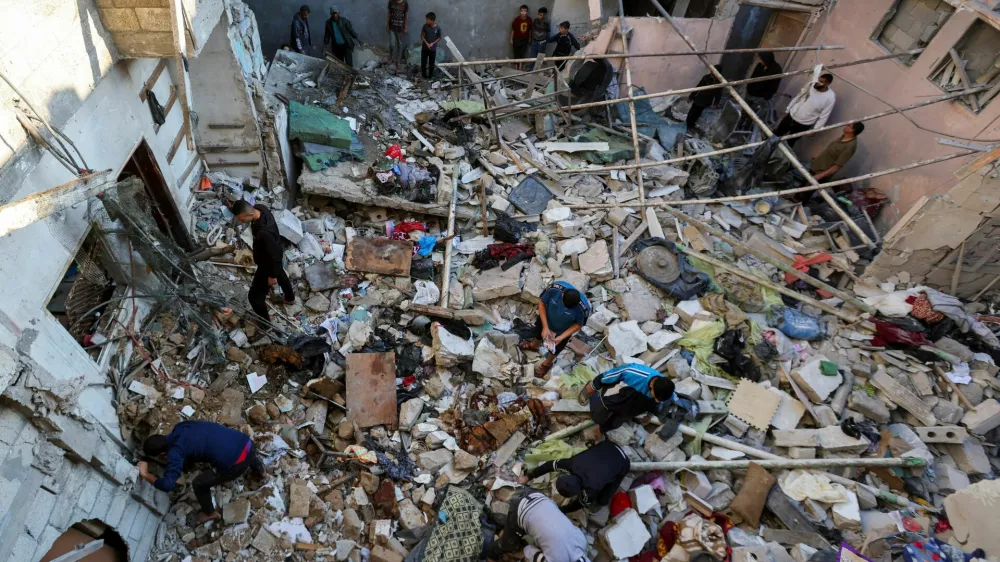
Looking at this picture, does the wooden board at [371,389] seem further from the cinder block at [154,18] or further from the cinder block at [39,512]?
the cinder block at [154,18]

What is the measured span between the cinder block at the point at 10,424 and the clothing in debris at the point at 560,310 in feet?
16.1

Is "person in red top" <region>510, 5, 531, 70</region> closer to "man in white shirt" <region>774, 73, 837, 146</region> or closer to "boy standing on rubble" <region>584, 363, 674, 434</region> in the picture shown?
"man in white shirt" <region>774, 73, 837, 146</region>

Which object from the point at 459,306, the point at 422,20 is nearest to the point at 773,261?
the point at 459,306

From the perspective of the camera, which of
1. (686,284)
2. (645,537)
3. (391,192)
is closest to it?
(645,537)

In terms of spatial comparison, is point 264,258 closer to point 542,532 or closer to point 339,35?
point 542,532

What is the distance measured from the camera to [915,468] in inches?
221

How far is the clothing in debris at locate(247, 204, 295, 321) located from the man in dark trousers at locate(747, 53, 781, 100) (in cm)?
976

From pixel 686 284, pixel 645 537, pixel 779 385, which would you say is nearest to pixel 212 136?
pixel 686 284

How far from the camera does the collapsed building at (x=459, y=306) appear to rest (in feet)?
14.3

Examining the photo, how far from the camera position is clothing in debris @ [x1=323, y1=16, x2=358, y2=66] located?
37.4ft

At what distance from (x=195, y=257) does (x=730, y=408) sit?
6.64m

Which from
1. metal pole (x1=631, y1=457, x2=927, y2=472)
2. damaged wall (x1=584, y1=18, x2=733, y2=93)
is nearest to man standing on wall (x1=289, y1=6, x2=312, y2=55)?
damaged wall (x1=584, y1=18, x2=733, y2=93)

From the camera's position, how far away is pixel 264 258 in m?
5.86

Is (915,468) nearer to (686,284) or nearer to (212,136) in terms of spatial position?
(686,284)
